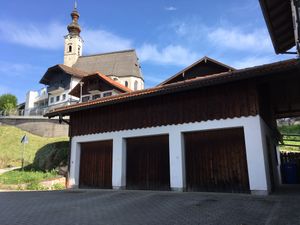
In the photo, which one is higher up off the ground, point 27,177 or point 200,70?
point 200,70

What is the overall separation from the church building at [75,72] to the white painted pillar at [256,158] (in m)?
35.1

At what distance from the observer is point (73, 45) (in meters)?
63.1

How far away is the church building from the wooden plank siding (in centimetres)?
2812

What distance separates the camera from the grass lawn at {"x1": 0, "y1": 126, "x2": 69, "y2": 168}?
26.4m

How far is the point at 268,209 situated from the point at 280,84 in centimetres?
702

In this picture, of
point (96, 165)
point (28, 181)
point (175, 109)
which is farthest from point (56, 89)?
point (175, 109)

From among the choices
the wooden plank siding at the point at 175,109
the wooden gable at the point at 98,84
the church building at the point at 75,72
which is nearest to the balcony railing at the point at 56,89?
the church building at the point at 75,72

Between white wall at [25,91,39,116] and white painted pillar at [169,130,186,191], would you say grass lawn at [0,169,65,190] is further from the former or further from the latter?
white wall at [25,91,39,116]

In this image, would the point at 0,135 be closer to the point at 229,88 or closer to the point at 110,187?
the point at 110,187

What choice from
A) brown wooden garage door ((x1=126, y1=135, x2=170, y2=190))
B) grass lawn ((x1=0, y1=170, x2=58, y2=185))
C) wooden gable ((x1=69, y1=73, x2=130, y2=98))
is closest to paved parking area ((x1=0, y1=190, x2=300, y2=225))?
brown wooden garage door ((x1=126, y1=135, x2=170, y2=190))

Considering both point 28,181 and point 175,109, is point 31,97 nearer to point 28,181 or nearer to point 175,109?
point 28,181

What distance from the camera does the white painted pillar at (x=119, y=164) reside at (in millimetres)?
13781

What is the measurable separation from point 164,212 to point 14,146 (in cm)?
2698

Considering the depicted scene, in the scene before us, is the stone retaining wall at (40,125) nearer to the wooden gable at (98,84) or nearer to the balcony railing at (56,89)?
the wooden gable at (98,84)
